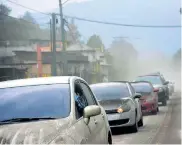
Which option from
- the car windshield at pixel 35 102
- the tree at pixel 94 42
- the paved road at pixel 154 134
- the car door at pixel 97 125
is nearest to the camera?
the car windshield at pixel 35 102

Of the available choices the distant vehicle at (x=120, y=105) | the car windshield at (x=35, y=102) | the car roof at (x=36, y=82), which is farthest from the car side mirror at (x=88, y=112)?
the distant vehicle at (x=120, y=105)

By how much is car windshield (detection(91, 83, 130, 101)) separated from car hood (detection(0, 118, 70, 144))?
876 centimetres

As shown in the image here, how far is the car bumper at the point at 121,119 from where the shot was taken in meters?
13.5

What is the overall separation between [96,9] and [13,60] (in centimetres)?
7889

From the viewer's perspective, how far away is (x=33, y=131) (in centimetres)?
524

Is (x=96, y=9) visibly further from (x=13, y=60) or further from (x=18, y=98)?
(x=18, y=98)

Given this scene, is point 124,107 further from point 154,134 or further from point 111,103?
point 154,134

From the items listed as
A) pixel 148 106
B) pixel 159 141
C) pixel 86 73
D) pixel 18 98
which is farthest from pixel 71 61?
pixel 18 98

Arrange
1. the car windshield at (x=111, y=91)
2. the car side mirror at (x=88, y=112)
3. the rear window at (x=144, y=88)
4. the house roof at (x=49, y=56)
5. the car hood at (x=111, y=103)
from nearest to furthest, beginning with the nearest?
the car side mirror at (x=88, y=112), the car hood at (x=111, y=103), the car windshield at (x=111, y=91), the rear window at (x=144, y=88), the house roof at (x=49, y=56)

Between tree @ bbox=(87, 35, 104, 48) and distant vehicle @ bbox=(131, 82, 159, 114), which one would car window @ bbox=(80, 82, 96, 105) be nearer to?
distant vehicle @ bbox=(131, 82, 159, 114)

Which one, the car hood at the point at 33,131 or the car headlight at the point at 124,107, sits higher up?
the car hood at the point at 33,131

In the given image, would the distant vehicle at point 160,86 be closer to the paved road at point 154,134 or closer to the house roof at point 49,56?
the house roof at point 49,56

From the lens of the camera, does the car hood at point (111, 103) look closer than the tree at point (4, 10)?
Yes

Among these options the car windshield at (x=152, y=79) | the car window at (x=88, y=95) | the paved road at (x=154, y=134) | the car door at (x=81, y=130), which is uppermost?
the car window at (x=88, y=95)
